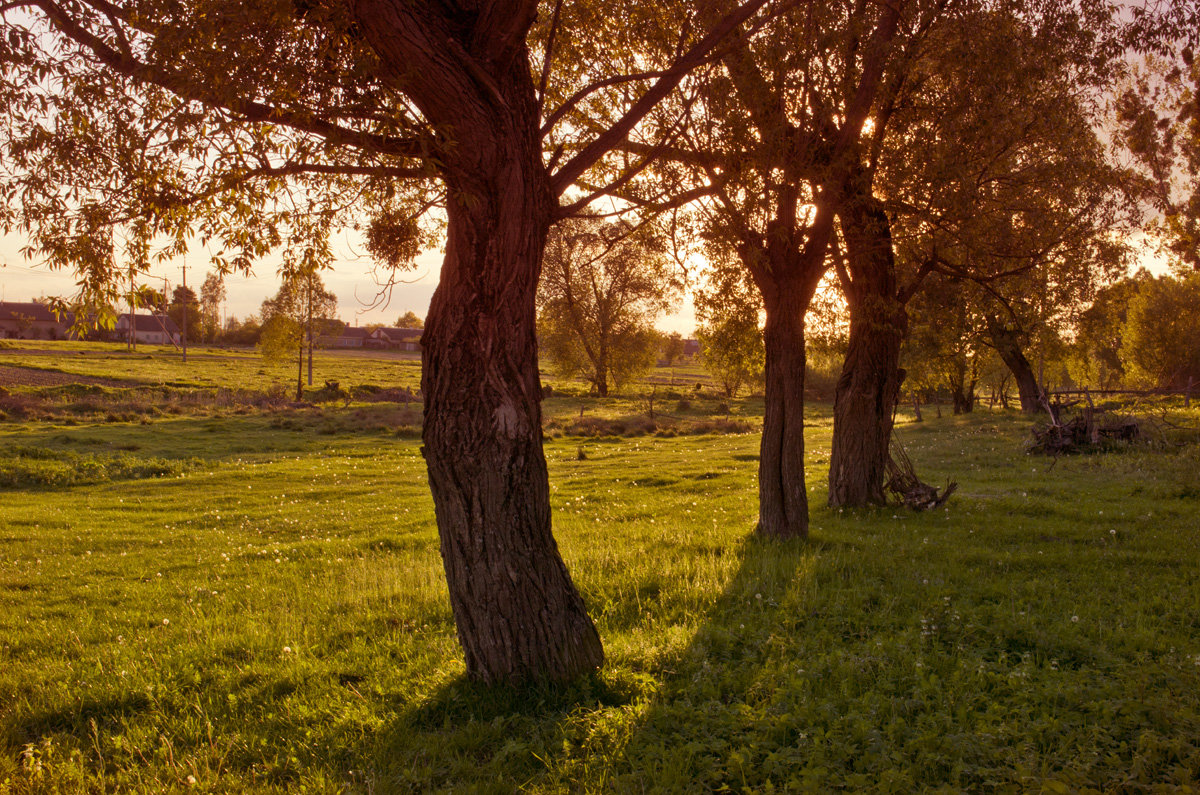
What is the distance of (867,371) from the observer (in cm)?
1470

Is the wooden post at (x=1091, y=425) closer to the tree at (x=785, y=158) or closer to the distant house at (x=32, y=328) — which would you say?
the tree at (x=785, y=158)

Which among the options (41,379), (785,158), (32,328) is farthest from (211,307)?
(785,158)

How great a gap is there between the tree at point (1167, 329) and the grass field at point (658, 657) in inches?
1685

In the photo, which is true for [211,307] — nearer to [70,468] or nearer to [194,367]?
[194,367]

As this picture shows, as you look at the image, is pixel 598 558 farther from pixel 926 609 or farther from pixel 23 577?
pixel 23 577

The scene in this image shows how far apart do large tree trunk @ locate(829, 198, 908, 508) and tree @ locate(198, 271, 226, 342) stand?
11549cm

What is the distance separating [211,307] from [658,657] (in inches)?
5410

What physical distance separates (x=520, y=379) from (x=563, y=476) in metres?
19.0

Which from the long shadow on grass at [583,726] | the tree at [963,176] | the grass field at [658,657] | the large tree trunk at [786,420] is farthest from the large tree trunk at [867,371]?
the long shadow on grass at [583,726]

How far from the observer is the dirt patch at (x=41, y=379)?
4994 cm

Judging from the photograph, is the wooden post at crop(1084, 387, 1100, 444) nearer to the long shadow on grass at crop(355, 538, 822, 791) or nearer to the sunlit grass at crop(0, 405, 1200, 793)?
the sunlit grass at crop(0, 405, 1200, 793)

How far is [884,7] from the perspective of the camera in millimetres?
12070

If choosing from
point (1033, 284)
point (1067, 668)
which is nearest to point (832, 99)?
point (1033, 284)

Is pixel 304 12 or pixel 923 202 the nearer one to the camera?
pixel 304 12
